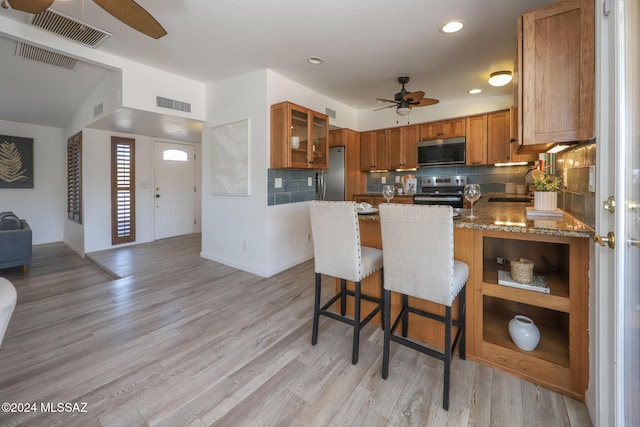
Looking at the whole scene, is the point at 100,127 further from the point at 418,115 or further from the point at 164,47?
the point at 418,115

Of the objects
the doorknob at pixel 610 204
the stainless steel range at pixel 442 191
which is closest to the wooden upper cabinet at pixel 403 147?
the stainless steel range at pixel 442 191

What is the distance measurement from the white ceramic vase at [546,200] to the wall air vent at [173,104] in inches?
164

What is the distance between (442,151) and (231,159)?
343 centimetres

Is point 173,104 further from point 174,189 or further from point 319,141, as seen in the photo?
point 174,189

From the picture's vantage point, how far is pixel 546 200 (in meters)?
1.96

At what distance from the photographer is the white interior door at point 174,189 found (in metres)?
5.93

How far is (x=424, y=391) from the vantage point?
1.60 metres

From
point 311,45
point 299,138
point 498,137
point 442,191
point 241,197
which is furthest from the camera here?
point 442,191

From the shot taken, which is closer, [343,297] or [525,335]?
[525,335]

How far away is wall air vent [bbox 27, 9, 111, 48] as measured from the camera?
2.26 metres

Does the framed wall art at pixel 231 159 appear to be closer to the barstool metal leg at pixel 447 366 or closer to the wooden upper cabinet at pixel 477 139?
the barstool metal leg at pixel 447 366

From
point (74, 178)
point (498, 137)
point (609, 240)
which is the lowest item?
point (609, 240)

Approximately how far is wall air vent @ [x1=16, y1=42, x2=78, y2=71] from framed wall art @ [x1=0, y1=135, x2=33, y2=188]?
3.44 metres

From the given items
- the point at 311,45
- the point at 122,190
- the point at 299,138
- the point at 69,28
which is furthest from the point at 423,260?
the point at 122,190
